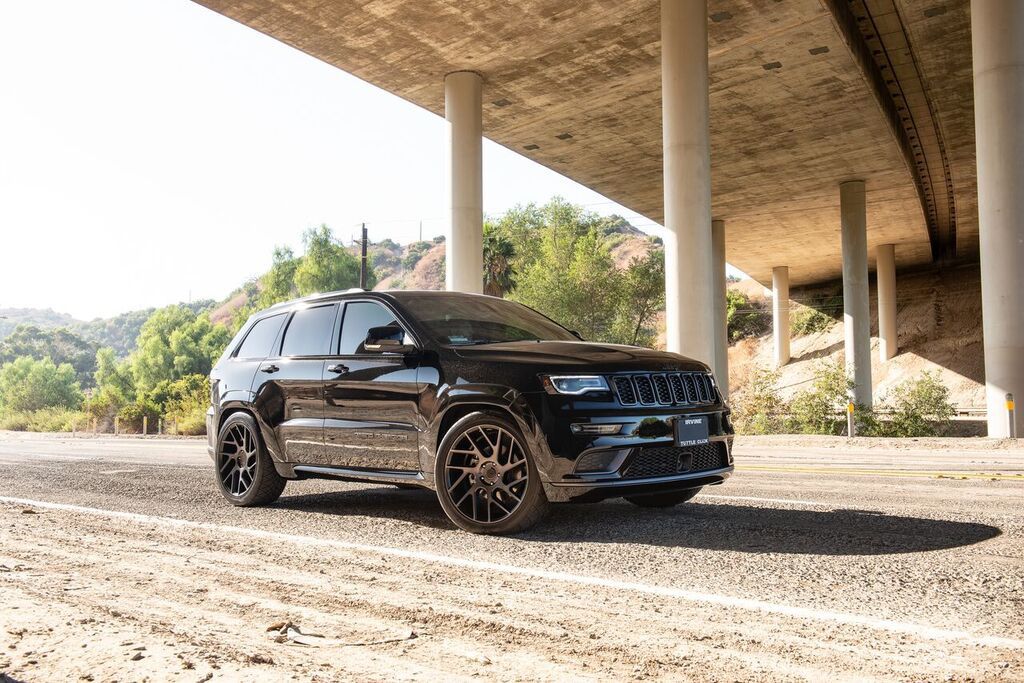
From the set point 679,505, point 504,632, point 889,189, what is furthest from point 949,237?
point 504,632

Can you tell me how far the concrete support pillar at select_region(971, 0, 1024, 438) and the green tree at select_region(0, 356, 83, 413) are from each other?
117011 mm

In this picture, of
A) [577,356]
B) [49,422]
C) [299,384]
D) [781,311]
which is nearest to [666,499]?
[577,356]

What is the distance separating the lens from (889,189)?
42375 millimetres

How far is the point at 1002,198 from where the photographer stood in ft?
58.8

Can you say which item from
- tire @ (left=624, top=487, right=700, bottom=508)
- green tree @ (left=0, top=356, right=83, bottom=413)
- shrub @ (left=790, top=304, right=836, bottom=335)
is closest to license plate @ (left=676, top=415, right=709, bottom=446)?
tire @ (left=624, top=487, right=700, bottom=508)

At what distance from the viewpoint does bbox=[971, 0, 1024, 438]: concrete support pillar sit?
17797 millimetres

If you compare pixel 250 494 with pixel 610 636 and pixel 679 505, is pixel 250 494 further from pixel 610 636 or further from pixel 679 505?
pixel 610 636

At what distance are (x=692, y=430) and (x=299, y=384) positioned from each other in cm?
334

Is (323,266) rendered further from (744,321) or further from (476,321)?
(476,321)

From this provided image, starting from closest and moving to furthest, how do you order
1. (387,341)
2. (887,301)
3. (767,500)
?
(387,341) < (767,500) < (887,301)

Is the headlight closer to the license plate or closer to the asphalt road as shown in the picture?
the license plate

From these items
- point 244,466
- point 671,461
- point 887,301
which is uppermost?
point 887,301

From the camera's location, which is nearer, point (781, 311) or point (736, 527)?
point (736, 527)

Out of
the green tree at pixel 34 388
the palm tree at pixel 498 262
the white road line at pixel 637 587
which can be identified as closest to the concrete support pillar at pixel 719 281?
the palm tree at pixel 498 262
